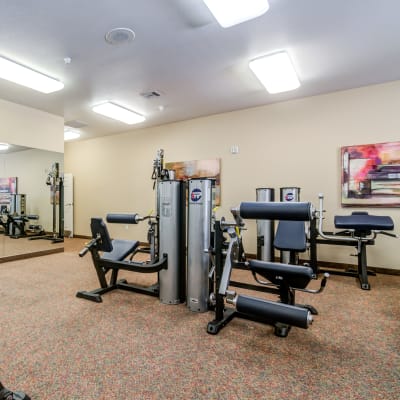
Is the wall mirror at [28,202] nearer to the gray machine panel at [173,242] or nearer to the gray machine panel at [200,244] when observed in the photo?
the gray machine panel at [173,242]

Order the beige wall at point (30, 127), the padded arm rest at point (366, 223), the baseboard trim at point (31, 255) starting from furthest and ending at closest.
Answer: the baseboard trim at point (31, 255), the beige wall at point (30, 127), the padded arm rest at point (366, 223)

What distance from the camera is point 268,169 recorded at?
4.55 m

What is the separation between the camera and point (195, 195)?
8.41 feet

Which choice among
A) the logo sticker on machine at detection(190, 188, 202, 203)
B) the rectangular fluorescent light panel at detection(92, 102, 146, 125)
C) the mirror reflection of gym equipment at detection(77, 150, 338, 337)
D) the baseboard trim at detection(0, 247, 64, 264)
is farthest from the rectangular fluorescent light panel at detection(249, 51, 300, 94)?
the baseboard trim at detection(0, 247, 64, 264)

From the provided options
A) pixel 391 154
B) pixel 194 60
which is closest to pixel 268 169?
pixel 391 154

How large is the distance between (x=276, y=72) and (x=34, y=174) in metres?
4.64

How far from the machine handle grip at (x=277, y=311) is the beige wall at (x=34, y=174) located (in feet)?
15.6

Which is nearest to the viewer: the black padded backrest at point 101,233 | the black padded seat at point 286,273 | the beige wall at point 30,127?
the black padded seat at point 286,273

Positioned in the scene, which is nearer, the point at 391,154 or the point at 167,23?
the point at 167,23

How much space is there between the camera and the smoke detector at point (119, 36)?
2.54 m

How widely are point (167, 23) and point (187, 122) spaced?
2929mm

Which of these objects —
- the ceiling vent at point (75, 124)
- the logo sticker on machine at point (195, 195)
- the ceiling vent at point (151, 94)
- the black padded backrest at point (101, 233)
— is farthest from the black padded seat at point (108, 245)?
the ceiling vent at point (75, 124)

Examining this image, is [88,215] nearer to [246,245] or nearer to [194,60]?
[246,245]

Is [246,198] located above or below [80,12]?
below
